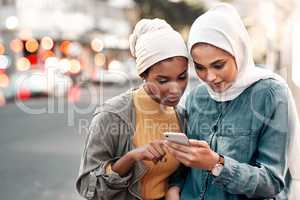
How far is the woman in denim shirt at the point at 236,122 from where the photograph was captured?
2.18m

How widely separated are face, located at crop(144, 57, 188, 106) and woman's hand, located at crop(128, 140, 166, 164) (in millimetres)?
242

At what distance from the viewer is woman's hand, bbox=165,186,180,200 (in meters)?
2.50

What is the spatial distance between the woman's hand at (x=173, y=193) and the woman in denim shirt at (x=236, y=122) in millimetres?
120

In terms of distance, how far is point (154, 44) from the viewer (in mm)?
2434

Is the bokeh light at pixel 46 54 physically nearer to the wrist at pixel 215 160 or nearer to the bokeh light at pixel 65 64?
the bokeh light at pixel 65 64

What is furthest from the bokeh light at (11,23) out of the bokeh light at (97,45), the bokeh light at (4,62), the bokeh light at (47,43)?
the bokeh light at (97,45)

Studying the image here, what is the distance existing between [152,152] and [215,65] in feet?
1.41

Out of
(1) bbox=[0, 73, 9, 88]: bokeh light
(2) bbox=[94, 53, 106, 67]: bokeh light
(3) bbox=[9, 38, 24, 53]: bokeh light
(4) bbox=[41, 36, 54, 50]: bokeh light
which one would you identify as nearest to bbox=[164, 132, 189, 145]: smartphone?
(1) bbox=[0, 73, 9, 88]: bokeh light

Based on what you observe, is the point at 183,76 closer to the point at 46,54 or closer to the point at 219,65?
the point at 219,65

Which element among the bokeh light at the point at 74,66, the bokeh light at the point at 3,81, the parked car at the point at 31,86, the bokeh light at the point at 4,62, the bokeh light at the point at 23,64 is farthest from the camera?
the bokeh light at the point at 74,66

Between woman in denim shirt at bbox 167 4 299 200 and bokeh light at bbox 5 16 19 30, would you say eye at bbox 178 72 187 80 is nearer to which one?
woman in denim shirt at bbox 167 4 299 200

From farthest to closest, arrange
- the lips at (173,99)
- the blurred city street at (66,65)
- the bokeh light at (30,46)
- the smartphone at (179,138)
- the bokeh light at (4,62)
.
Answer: the bokeh light at (30,46)
the bokeh light at (4,62)
the blurred city street at (66,65)
the lips at (173,99)
the smartphone at (179,138)

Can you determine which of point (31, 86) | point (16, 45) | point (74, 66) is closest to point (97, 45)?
point (74, 66)

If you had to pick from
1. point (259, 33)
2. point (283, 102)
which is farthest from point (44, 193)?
point (259, 33)
